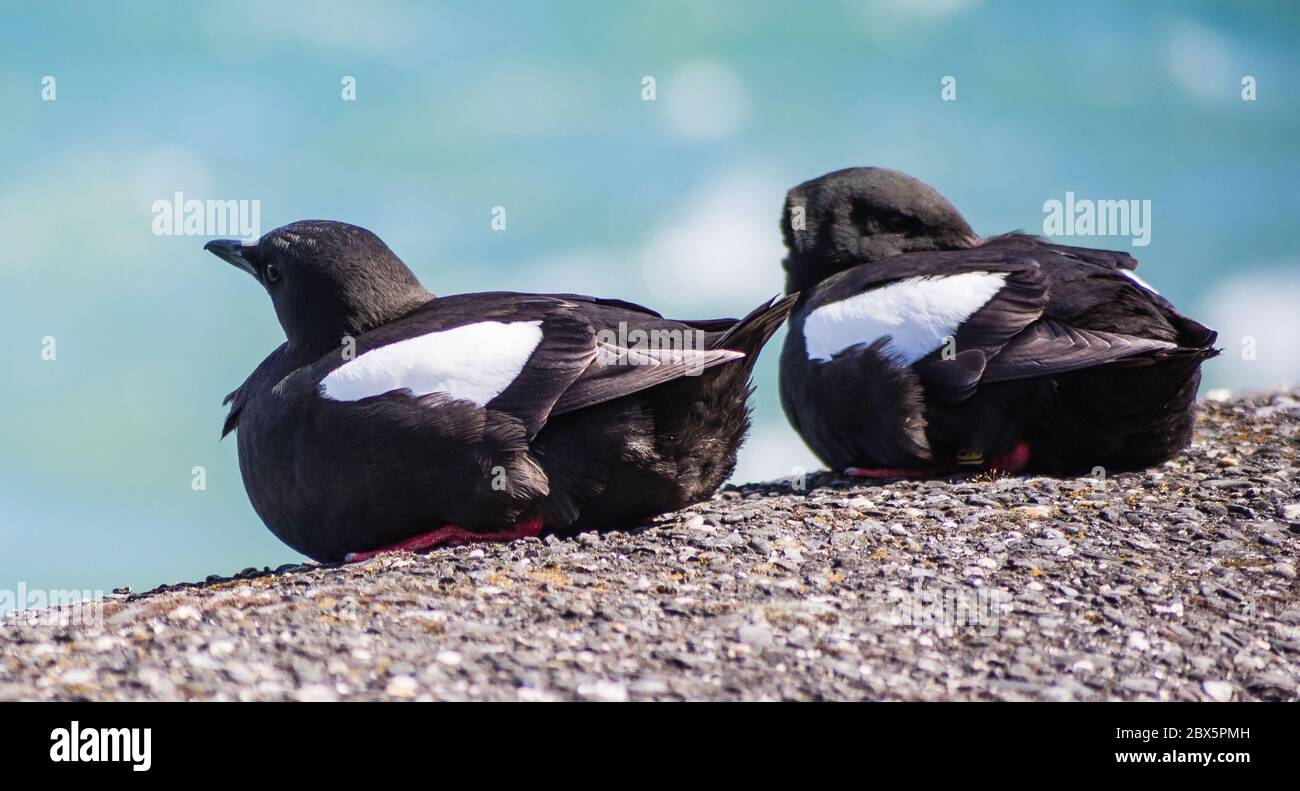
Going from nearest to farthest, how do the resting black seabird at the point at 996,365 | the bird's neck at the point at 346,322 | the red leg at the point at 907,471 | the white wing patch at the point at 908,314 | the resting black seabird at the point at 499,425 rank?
the resting black seabird at the point at 499,425, the bird's neck at the point at 346,322, the resting black seabird at the point at 996,365, the white wing patch at the point at 908,314, the red leg at the point at 907,471

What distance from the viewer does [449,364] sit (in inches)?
255

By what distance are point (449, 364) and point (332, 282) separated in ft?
3.59

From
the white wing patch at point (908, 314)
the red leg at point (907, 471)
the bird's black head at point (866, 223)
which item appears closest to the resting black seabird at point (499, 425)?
the white wing patch at point (908, 314)

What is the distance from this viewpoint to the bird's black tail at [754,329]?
6.70m

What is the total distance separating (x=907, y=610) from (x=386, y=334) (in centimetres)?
303

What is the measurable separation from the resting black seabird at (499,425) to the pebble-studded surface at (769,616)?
230mm

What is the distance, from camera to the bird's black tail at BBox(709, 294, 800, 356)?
6.70 metres

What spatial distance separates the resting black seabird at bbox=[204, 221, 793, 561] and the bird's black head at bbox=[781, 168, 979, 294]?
10.5 feet

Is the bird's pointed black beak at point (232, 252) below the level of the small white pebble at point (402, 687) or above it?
above

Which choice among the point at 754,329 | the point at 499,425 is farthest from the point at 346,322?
the point at 754,329

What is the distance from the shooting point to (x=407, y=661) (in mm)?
4492

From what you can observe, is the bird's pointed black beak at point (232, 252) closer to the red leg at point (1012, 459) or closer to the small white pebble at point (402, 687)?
the small white pebble at point (402, 687)

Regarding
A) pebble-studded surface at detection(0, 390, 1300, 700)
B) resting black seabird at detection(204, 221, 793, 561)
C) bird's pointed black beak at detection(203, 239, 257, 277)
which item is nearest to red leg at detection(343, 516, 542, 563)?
resting black seabird at detection(204, 221, 793, 561)
